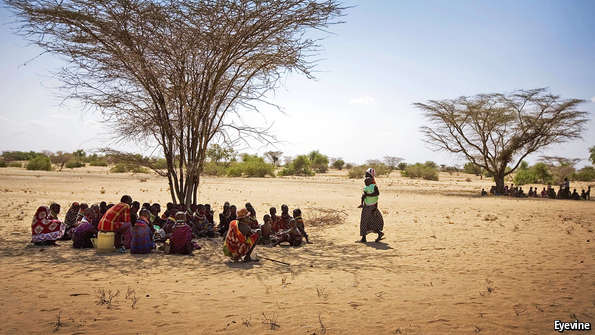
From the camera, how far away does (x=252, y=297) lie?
5270mm

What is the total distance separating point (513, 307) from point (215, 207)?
13.9 metres

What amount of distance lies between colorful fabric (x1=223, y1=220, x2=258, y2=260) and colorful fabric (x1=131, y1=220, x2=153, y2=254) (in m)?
1.85

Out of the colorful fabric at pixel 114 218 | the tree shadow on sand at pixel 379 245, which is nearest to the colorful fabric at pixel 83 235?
the colorful fabric at pixel 114 218

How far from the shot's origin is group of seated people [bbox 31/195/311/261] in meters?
7.27

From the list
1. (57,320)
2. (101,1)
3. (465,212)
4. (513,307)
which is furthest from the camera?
(465,212)

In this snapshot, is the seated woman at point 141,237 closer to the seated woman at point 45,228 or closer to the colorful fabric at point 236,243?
the colorful fabric at point 236,243

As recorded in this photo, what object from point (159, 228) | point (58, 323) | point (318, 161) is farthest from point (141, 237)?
point (318, 161)

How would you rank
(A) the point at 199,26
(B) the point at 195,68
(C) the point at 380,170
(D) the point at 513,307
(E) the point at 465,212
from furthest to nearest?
1. (C) the point at 380,170
2. (E) the point at 465,212
3. (B) the point at 195,68
4. (A) the point at 199,26
5. (D) the point at 513,307

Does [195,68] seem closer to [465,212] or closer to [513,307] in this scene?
[513,307]

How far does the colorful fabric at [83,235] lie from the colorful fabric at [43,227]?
0.59m

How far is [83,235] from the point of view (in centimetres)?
815

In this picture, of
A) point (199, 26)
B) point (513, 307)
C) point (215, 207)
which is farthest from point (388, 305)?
point (215, 207)

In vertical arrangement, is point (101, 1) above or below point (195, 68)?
above

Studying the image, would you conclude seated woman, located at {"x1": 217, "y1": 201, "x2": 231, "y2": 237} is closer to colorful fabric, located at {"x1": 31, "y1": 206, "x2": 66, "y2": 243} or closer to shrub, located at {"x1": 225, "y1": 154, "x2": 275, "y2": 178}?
colorful fabric, located at {"x1": 31, "y1": 206, "x2": 66, "y2": 243}
